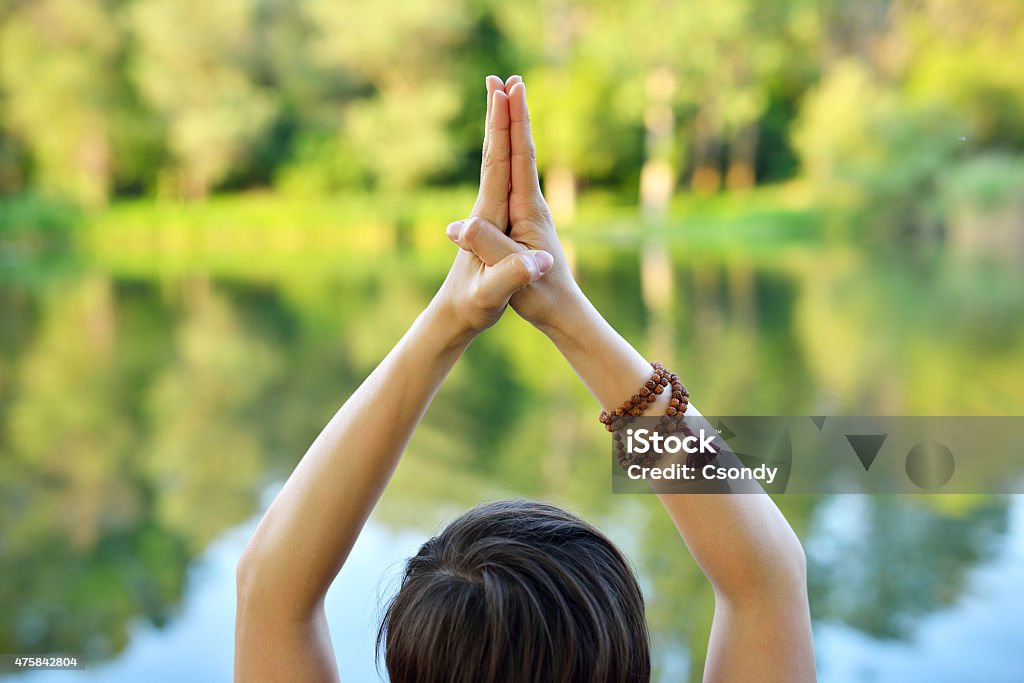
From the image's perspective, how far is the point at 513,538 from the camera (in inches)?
15.3

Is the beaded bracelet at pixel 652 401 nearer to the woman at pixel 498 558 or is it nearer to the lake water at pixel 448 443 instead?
the woman at pixel 498 558

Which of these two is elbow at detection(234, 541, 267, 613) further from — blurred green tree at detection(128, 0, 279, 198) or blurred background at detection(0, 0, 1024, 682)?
blurred green tree at detection(128, 0, 279, 198)

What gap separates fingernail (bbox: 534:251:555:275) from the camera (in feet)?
1.53

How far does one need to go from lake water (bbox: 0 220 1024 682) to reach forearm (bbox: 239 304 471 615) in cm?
8

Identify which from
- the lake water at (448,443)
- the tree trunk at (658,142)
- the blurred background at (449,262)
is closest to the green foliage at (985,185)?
the blurred background at (449,262)

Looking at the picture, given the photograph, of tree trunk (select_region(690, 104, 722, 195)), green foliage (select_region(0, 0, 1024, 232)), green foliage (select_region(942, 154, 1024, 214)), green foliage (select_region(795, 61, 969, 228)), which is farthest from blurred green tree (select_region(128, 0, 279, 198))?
green foliage (select_region(942, 154, 1024, 214))

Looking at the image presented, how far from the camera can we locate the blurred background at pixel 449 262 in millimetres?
1715

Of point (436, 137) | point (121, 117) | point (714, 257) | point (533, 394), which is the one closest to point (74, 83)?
point (121, 117)

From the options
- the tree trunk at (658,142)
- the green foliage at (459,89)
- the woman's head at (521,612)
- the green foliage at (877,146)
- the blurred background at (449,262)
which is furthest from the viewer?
the tree trunk at (658,142)

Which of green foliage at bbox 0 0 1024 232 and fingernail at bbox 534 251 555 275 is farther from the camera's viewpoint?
green foliage at bbox 0 0 1024 232

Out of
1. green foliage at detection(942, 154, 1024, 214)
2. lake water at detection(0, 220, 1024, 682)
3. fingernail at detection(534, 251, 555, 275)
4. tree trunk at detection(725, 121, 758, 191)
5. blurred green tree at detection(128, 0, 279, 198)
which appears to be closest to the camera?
fingernail at detection(534, 251, 555, 275)

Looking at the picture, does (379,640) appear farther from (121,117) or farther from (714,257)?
(121,117)

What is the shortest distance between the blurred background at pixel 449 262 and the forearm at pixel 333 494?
48mm

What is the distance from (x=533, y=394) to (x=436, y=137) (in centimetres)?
760
